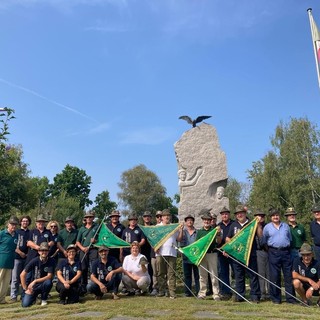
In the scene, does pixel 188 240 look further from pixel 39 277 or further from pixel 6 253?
pixel 6 253

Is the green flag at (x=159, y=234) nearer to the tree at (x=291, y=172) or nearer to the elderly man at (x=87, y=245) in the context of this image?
the elderly man at (x=87, y=245)

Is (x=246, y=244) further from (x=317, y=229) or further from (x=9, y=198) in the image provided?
(x=9, y=198)

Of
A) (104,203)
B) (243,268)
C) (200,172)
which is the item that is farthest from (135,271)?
(104,203)

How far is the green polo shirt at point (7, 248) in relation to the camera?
7.46 metres

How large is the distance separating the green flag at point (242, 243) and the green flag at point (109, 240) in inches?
83.0

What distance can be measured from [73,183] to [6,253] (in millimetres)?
41746

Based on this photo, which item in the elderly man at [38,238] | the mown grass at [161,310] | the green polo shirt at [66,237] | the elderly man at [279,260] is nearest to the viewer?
the mown grass at [161,310]

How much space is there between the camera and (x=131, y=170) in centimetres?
4019

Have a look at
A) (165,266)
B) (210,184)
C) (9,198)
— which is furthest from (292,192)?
(165,266)

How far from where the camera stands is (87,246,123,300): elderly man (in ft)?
23.5

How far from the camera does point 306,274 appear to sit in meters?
6.67

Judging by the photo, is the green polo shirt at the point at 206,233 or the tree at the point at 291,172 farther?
the tree at the point at 291,172

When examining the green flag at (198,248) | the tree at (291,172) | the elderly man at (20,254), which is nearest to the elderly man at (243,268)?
the green flag at (198,248)

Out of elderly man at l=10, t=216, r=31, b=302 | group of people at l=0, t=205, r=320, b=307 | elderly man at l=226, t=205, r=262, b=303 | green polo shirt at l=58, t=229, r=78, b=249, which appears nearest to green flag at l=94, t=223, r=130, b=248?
group of people at l=0, t=205, r=320, b=307
